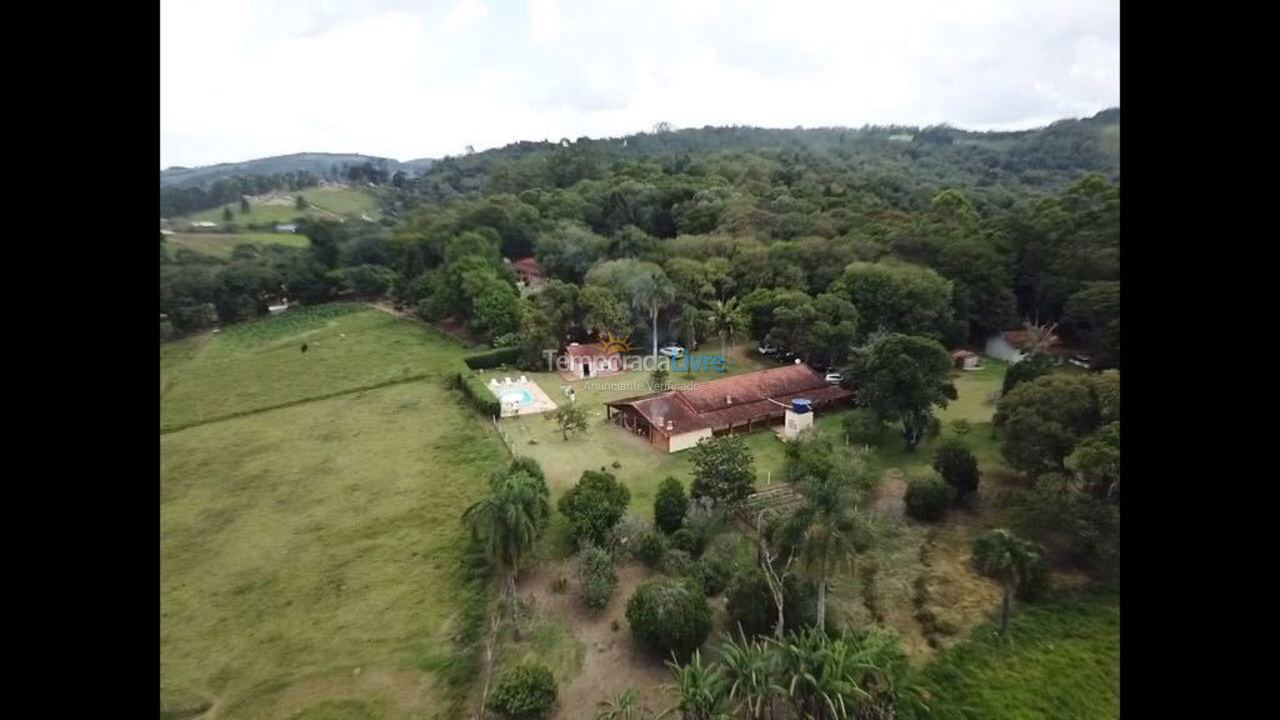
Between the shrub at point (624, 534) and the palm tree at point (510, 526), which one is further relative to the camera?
the shrub at point (624, 534)

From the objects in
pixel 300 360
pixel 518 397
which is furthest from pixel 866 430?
pixel 300 360

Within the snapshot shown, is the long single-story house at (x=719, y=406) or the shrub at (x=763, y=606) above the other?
the long single-story house at (x=719, y=406)

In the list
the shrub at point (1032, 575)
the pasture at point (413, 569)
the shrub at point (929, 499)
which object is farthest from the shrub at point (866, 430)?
the shrub at point (1032, 575)

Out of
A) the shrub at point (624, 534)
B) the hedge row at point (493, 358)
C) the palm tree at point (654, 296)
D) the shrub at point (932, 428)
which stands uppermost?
the palm tree at point (654, 296)

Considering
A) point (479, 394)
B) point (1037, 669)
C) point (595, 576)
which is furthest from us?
point (479, 394)

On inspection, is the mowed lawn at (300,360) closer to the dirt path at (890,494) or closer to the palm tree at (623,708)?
the palm tree at (623,708)

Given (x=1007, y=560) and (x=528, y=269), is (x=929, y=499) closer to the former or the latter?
(x=1007, y=560)

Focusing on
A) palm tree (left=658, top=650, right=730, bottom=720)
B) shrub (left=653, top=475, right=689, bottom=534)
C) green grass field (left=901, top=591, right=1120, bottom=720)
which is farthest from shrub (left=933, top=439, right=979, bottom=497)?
palm tree (left=658, top=650, right=730, bottom=720)
